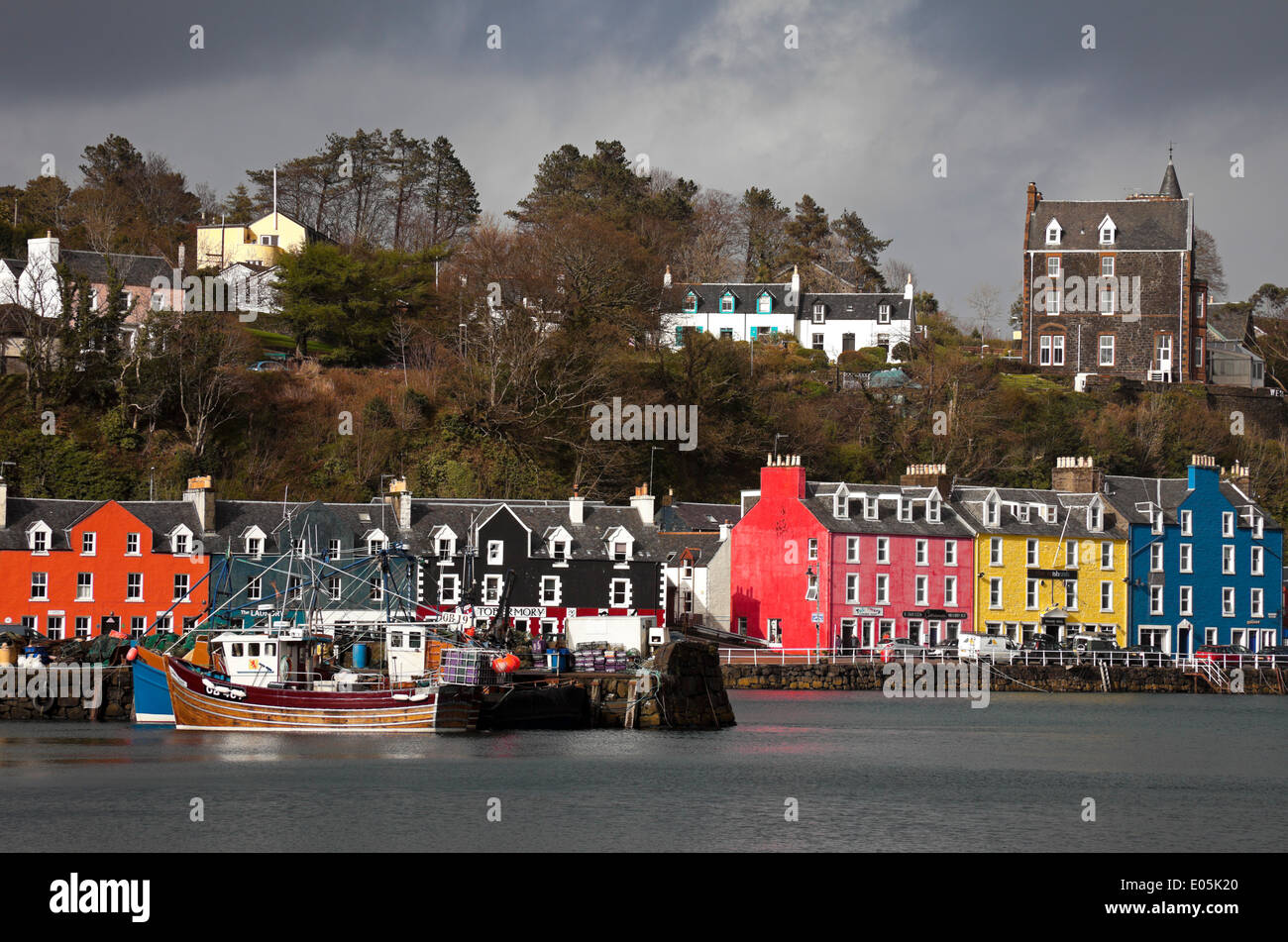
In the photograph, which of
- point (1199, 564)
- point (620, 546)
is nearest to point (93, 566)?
point (620, 546)

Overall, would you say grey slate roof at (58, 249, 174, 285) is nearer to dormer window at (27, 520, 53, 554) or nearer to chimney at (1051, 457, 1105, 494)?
dormer window at (27, 520, 53, 554)

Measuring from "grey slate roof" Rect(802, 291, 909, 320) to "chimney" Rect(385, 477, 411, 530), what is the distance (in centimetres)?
4318

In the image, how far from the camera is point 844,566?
74.5 m

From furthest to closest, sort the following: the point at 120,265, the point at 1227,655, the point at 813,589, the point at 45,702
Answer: the point at 120,265, the point at 1227,655, the point at 813,589, the point at 45,702

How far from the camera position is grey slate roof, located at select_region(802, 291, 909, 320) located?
4250 inches

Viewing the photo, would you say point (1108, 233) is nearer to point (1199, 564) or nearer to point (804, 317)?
point (804, 317)

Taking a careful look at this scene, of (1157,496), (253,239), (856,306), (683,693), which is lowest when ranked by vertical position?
(683,693)

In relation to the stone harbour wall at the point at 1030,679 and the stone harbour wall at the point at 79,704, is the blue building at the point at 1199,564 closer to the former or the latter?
the stone harbour wall at the point at 1030,679

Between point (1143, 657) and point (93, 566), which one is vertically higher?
point (93, 566)

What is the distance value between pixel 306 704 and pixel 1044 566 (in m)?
41.8

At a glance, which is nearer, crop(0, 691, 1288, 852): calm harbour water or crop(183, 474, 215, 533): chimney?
crop(0, 691, 1288, 852): calm harbour water

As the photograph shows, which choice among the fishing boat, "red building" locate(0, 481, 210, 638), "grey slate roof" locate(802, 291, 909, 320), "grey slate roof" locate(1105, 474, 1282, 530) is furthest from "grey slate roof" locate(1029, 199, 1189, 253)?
the fishing boat
